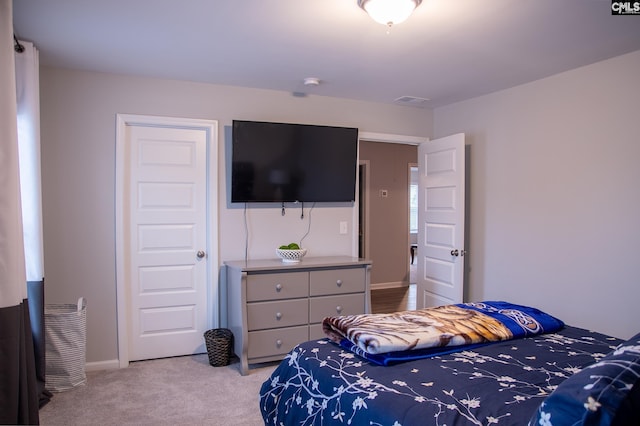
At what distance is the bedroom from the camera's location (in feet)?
10.2

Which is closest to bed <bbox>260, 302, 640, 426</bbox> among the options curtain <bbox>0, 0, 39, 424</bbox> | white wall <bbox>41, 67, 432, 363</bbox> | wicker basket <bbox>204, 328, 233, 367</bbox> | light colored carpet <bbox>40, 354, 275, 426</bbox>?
light colored carpet <bbox>40, 354, 275, 426</bbox>

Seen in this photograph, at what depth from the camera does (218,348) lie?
3525 mm

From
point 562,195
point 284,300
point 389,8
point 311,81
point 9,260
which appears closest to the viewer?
point 9,260

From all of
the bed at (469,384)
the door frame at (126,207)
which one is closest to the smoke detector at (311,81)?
the door frame at (126,207)

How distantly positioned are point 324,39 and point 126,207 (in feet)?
7.04

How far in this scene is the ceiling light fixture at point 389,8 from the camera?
213 centimetres

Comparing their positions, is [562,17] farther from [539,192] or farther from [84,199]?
[84,199]

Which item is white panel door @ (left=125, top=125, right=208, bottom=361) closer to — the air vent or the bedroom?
the bedroom

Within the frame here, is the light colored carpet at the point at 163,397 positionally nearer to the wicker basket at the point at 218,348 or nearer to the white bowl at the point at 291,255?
the wicker basket at the point at 218,348

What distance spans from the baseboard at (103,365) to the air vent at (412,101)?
3500 mm

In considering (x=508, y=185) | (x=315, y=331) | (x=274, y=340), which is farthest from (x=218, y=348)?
(x=508, y=185)

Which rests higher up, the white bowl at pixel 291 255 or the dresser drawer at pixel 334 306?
the white bowl at pixel 291 255

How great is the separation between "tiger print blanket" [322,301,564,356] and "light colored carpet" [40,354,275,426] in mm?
1119

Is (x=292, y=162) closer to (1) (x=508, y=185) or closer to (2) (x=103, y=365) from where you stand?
(1) (x=508, y=185)
